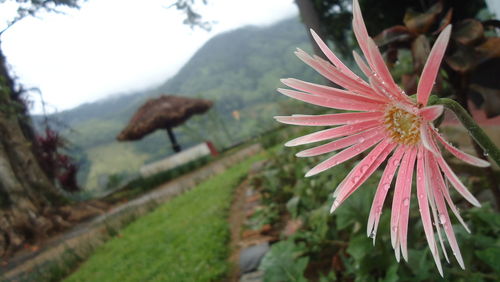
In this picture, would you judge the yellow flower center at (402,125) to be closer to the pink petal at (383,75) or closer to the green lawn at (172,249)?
the pink petal at (383,75)

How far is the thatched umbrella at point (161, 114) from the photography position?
1791cm

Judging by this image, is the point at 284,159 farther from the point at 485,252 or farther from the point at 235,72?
the point at 235,72

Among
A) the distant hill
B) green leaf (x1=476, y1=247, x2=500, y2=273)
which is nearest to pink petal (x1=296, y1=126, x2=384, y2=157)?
green leaf (x1=476, y1=247, x2=500, y2=273)

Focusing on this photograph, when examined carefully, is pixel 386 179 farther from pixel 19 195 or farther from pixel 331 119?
pixel 19 195

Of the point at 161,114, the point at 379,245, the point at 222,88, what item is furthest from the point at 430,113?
the point at 222,88

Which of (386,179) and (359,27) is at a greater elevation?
(359,27)

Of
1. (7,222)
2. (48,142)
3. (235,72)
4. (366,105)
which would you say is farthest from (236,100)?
(366,105)

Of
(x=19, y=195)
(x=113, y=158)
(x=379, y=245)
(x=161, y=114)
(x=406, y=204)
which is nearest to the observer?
(x=406, y=204)

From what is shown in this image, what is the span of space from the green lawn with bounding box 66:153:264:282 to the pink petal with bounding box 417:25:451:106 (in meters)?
2.11

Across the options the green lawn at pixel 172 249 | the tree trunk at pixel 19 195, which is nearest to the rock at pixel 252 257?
the green lawn at pixel 172 249

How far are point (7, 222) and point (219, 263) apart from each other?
18.8 feet

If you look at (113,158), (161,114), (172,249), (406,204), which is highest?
(161,114)

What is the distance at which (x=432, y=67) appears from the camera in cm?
45

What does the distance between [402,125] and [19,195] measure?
858 cm
